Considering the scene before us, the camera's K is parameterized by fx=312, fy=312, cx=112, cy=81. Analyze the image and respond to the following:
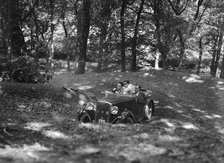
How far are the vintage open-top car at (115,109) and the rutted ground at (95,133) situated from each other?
943 mm

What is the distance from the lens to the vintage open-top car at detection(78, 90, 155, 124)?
10.3 metres

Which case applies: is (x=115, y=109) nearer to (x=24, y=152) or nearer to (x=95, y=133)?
(x=95, y=133)

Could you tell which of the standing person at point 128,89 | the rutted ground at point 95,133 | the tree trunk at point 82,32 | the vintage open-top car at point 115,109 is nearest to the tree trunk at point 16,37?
the rutted ground at point 95,133

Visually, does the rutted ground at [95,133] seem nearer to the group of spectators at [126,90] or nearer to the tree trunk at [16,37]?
the group of spectators at [126,90]

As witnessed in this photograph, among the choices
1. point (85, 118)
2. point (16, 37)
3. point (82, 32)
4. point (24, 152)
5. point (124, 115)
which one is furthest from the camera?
point (82, 32)

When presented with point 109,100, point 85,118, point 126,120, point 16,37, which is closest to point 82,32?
point 16,37

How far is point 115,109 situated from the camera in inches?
403

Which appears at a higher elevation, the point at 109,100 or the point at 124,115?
the point at 109,100

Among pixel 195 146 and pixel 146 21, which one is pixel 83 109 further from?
pixel 146 21

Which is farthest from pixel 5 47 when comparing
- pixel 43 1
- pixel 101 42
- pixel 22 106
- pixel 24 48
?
pixel 101 42

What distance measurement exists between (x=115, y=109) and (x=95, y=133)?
8.55 feet

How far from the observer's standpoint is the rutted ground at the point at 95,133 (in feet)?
18.9

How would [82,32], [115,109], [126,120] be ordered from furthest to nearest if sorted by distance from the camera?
[82,32], [126,120], [115,109]

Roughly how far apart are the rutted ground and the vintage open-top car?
3.09ft
